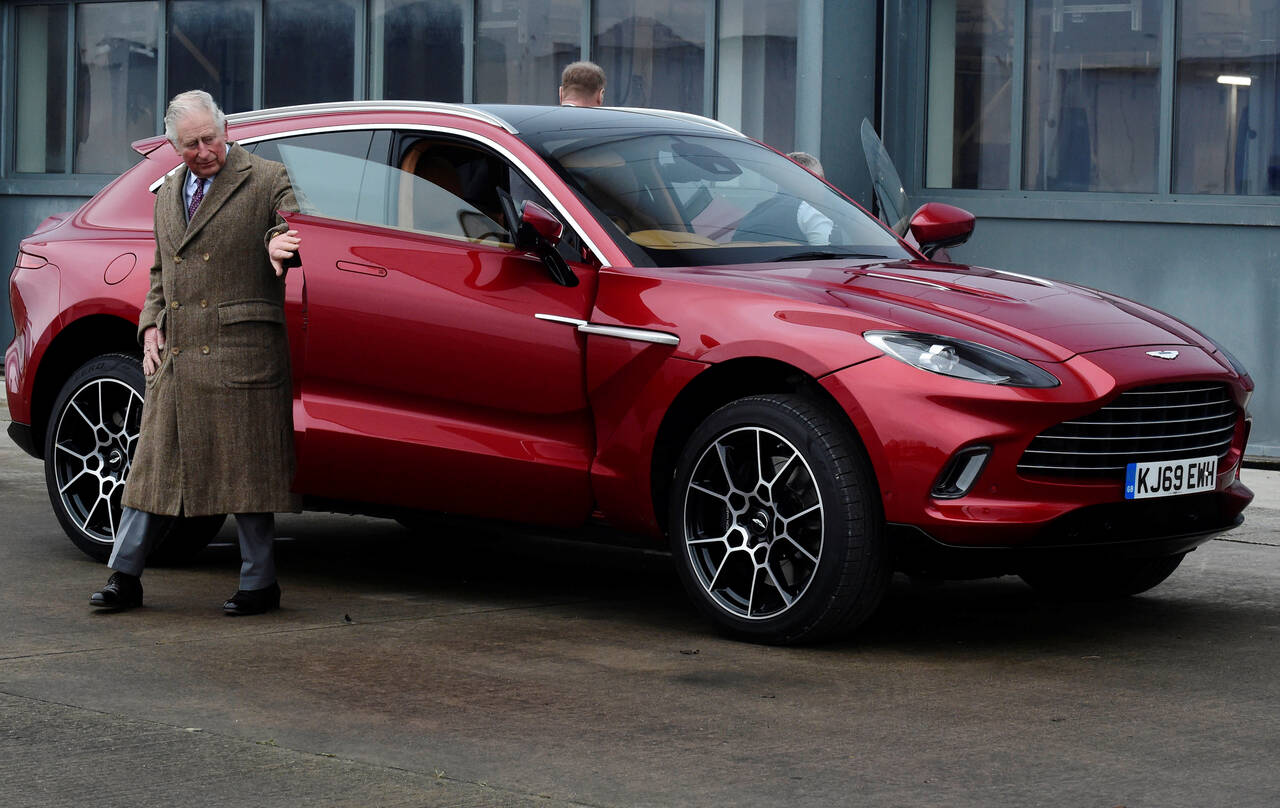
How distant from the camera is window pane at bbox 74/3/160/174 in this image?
674 inches

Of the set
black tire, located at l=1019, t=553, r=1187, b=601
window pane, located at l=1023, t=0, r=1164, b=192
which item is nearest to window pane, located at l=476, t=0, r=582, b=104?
window pane, located at l=1023, t=0, r=1164, b=192

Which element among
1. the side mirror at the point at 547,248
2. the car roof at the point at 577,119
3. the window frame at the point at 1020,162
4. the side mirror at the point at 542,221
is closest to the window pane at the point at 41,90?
the window frame at the point at 1020,162

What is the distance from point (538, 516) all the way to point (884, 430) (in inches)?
54.1

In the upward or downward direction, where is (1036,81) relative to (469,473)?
upward

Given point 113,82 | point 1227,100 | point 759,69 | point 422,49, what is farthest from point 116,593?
point 113,82

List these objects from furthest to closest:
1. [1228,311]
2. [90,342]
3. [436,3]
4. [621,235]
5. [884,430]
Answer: [436,3] → [1228,311] → [90,342] → [621,235] → [884,430]

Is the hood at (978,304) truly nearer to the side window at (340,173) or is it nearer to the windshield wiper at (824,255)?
the windshield wiper at (824,255)

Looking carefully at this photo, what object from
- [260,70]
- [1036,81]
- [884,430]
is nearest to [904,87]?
[1036,81]

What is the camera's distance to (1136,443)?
5.92 meters

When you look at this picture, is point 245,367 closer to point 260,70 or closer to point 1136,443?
point 1136,443

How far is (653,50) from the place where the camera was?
14695 millimetres

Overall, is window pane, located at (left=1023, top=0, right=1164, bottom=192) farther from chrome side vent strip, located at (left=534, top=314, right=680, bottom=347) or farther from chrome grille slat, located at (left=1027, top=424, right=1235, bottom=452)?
chrome side vent strip, located at (left=534, top=314, right=680, bottom=347)

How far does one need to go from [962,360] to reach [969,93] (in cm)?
789

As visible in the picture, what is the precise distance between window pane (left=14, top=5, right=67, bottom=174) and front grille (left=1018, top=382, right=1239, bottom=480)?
43.9ft
